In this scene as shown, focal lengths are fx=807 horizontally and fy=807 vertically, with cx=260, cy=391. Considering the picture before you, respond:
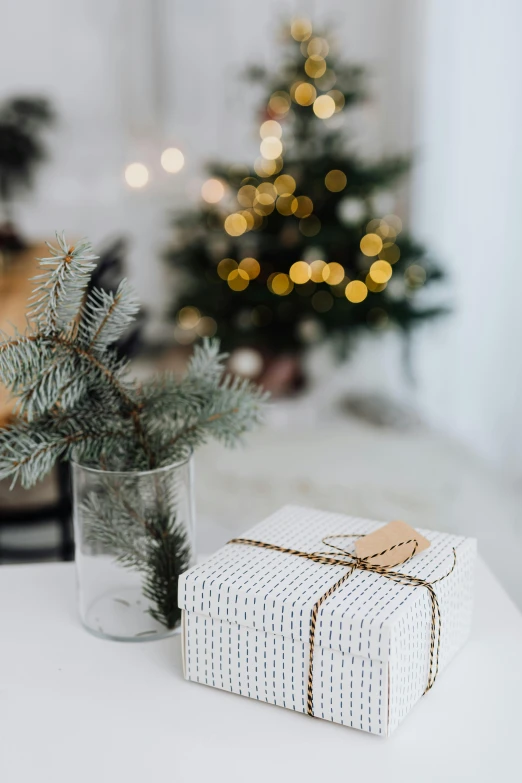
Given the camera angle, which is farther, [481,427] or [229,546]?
[481,427]

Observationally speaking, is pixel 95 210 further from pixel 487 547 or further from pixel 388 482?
pixel 487 547

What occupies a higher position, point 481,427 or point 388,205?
point 388,205

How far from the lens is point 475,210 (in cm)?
267

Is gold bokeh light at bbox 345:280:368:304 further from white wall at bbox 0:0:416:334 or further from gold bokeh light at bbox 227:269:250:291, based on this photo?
white wall at bbox 0:0:416:334

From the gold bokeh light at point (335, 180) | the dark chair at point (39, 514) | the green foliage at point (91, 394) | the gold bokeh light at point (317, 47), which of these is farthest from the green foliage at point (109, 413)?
the gold bokeh light at point (317, 47)

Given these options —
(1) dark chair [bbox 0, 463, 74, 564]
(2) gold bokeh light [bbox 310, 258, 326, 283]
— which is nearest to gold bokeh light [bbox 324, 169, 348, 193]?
(2) gold bokeh light [bbox 310, 258, 326, 283]

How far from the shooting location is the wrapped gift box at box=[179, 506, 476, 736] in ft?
1.89

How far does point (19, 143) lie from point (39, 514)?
248cm

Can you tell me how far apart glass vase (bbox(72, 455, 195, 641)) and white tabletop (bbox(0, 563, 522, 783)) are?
1.0 inches

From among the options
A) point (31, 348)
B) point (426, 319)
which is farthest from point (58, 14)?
point (31, 348)

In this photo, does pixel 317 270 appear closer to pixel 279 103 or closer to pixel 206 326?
pixel 206 326

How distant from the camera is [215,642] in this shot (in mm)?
633

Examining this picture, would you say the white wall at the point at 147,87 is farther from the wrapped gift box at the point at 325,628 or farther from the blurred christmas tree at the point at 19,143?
the wrapped gift box at the point at 325,628

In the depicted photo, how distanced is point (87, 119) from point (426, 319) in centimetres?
180
